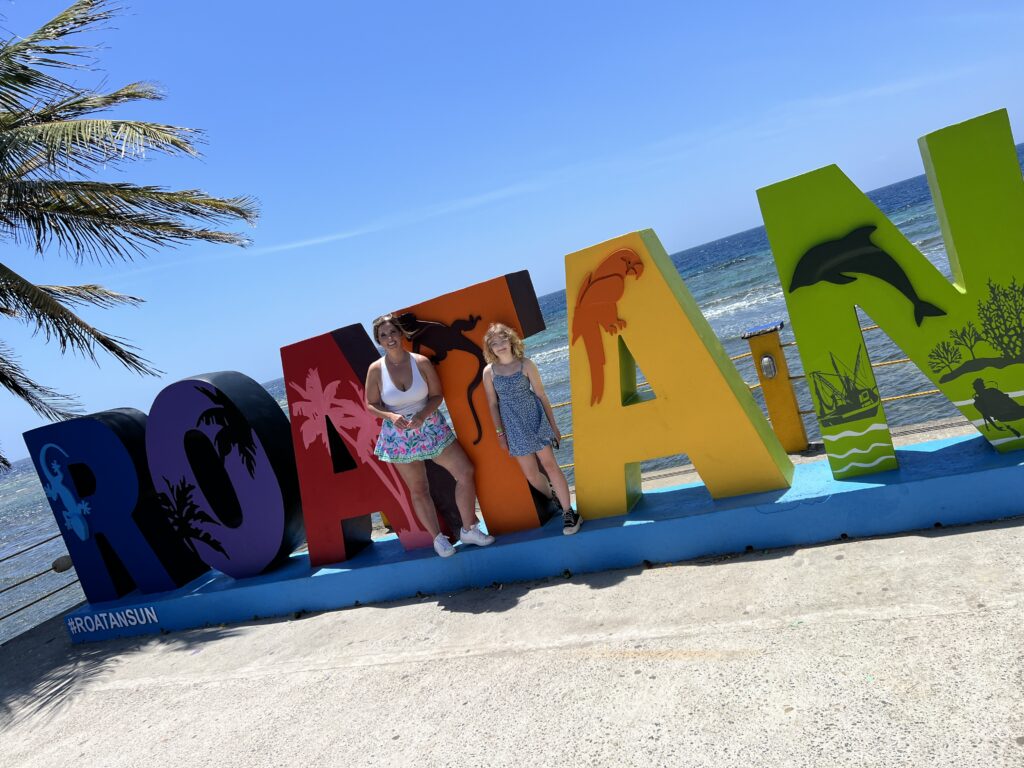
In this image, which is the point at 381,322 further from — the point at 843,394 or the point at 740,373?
the point at 740,373

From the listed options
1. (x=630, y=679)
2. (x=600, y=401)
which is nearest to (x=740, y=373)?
A: (x=600, y=401)

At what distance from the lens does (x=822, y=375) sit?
15.0 feet

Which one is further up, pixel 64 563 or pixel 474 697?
pixel 64 563

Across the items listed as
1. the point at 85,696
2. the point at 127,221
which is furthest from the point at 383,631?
the point at 127,221

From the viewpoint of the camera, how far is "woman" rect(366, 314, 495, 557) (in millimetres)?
5285

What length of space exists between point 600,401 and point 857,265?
1750 millimetres

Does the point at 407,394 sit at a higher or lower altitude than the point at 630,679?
higher

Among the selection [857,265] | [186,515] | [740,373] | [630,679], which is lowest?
[630,679]

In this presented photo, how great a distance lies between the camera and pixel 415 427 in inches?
207

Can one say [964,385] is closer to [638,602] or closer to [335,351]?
[638,602]

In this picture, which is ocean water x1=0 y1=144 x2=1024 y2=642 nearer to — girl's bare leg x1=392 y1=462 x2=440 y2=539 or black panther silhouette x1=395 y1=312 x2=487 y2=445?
girl's bare leg x1=392 y1=462 x2=440 y2=539

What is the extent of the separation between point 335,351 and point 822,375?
3.41 m

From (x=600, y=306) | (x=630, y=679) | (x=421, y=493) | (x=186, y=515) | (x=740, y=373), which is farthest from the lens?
(x=740, y=373)

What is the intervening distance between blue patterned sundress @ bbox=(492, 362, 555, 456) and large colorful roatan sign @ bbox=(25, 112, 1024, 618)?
0.86 feet
